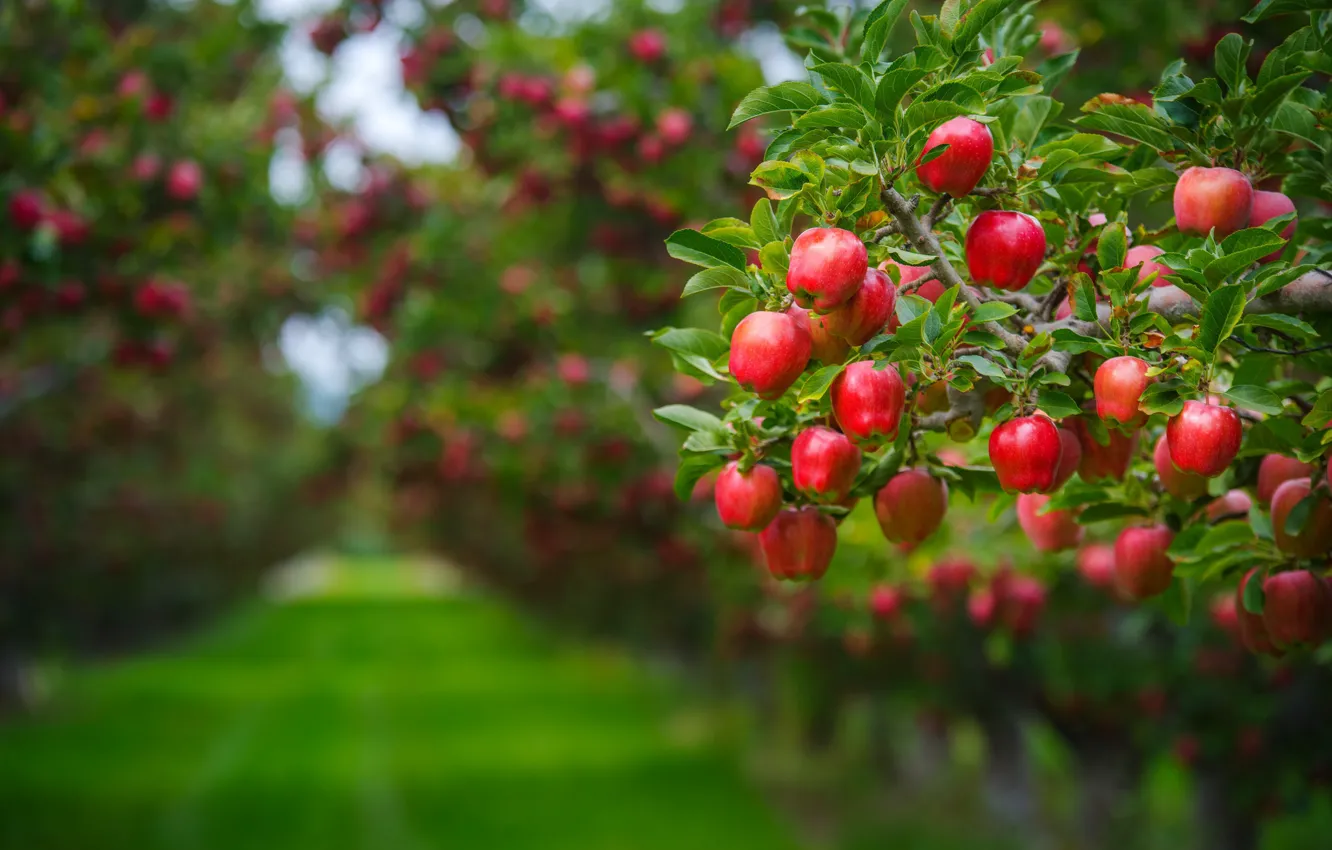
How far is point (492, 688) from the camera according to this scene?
65.0 ft

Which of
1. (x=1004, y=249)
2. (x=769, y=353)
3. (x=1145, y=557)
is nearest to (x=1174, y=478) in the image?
(x=1145, y=557)

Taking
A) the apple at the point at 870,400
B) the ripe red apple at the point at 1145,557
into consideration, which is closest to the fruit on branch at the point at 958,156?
the apple at the point at 870,400

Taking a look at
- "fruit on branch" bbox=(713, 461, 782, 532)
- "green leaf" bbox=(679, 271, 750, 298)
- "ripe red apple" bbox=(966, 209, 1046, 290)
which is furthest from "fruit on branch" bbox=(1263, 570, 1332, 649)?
"green leaf" bbox=(679, 271, 750, 298)

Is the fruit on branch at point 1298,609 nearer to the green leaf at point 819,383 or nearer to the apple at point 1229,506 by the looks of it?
the apple at point 1229,506

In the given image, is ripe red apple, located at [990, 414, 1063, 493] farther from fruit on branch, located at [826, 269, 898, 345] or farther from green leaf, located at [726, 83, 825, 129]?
green leaf, located at [726, 83, 825, 129]

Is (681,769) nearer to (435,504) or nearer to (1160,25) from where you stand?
(435,504)

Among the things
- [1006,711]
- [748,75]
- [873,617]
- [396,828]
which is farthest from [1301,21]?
[396,828]

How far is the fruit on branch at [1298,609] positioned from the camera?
6.94 ft

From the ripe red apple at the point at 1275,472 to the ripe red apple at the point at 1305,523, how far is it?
0.06 metres

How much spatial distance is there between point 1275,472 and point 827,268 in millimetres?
1138

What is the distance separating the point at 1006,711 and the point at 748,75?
521 cm

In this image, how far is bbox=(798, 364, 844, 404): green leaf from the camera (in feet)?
6.00

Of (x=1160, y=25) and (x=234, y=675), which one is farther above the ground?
(x=1160, y=25)

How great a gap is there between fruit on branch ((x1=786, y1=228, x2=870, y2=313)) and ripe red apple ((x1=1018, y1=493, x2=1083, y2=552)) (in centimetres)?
85
